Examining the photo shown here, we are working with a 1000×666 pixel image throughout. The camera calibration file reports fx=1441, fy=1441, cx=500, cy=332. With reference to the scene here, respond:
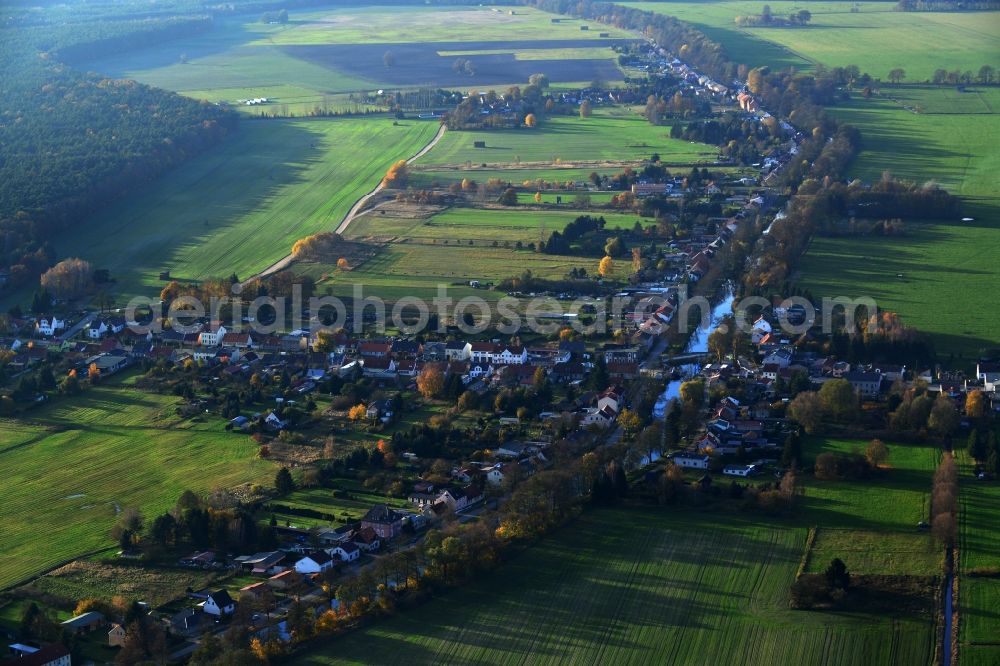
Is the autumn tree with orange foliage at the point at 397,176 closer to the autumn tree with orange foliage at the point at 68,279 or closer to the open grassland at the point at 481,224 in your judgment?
the open grassland at the point at 481,224

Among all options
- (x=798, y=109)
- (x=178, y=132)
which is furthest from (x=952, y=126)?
(x=178, y=132)

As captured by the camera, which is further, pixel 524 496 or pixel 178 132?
pixel 178 132

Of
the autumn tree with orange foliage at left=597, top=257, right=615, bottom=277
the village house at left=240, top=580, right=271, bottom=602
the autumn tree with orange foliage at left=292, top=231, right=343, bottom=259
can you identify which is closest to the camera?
the village house at left=240, top=580, right=271, bottom=602

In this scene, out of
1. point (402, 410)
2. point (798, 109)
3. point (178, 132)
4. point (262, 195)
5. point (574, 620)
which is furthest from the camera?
point (798, 109)

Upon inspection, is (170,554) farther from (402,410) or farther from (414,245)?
(414,245)

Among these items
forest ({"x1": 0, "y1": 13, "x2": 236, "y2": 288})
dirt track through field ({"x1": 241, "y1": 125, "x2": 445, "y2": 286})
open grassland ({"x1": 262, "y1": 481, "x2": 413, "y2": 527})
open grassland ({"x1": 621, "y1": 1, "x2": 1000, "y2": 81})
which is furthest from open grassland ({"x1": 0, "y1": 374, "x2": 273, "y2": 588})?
open grassland ({"x1": 621, "y1": 1, "x2": 1000, "y2": 81})

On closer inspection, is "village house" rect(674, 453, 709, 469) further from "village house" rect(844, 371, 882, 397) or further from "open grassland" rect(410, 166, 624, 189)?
"open grassland" rect(410, 166, 624, 189)

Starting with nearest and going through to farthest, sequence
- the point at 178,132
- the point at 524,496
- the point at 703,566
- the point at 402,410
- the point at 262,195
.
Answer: the point at 703,566
the point at 524,496
the point at 402,410
the point at 262,195
the point at 178,132
